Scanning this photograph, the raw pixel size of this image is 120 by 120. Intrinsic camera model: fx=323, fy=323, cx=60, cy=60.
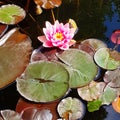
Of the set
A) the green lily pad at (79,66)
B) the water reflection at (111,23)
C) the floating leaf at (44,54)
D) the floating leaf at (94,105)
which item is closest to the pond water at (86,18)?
the water reflection at (111,23)

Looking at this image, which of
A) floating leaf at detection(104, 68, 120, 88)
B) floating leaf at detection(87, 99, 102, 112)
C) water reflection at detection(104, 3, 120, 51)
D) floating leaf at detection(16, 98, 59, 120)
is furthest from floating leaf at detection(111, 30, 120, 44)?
→ floating leaf at detection(16, 98, 59, 120)

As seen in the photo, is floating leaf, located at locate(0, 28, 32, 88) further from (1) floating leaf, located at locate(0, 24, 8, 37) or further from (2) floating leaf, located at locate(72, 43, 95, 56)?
(2) floating leaf, located at locate(72, 43, 95, 56)

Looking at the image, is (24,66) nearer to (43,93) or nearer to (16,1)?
(43,93)

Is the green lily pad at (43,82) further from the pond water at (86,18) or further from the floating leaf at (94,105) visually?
the pond water at (86,18)

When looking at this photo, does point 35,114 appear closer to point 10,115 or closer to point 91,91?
point 10,115

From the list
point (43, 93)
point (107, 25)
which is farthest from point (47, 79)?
point (107, 25)
